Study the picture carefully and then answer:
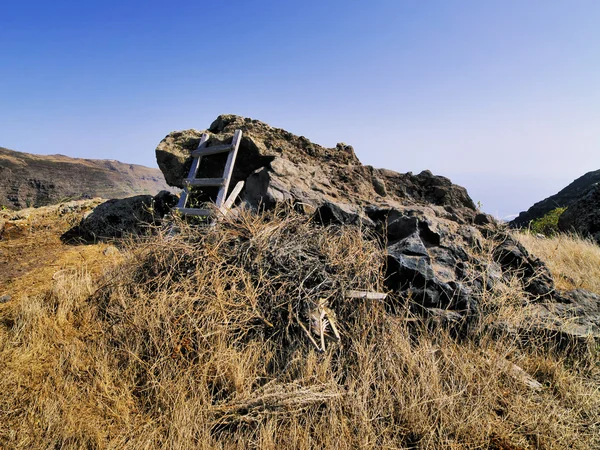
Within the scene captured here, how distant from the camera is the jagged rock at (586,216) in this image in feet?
29.0

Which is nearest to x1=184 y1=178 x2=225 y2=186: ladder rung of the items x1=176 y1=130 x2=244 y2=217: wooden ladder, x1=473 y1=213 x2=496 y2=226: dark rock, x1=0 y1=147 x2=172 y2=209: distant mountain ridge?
x1=176 y1=130 x2=244 y2=217: wooden ladder

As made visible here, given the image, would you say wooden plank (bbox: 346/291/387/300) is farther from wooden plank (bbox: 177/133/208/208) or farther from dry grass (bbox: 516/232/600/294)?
wooden plank (bbox: 177/133/208/208)

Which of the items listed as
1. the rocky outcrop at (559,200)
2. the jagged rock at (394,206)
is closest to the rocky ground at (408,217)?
the jagged rock at (394,206)

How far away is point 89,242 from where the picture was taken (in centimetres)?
615

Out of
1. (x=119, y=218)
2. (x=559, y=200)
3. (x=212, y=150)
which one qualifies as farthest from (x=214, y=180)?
(x=559, y=200)

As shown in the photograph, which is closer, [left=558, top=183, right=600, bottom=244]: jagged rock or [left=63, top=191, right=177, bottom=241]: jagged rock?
[left=63, top=191, right=177, bottom=241]: jagged rock

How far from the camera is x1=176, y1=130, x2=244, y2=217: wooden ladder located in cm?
532

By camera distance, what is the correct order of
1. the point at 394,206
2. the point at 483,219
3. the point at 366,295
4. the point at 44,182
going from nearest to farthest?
1. the point at 366,295
2. the point at 394,206
3. the point at 483,219
4. the point at 44,182

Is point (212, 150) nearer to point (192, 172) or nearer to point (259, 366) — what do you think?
point (192, 172)

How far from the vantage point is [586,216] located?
30.2 ft

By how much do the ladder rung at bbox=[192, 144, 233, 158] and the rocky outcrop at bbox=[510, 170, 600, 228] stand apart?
16.4m

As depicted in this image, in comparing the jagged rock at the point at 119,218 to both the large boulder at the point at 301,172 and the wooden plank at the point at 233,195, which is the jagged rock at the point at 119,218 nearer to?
the large boulder at the point at 301,172

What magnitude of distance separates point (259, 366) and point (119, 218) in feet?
19.1

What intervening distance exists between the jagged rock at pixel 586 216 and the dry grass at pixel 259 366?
27.9 feet
